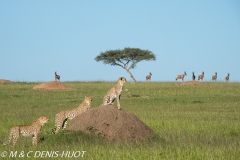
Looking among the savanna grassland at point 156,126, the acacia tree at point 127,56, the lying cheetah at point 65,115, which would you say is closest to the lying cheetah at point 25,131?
the savanna grassland at point 156,126

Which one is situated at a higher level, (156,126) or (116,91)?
(116,91)

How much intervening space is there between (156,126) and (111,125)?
3.51 meters

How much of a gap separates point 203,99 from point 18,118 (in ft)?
41.8

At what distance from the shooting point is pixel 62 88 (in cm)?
3866

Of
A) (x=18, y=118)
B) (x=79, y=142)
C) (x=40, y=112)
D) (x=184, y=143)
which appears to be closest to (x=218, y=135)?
(x=184, y=143)

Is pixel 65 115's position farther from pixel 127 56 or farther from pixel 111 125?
pixel 127 56

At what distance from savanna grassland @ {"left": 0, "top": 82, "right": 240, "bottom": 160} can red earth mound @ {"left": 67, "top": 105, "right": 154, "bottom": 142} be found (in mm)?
317

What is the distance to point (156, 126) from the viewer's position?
17.5 m

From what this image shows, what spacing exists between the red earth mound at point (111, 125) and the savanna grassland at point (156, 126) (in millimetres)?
317

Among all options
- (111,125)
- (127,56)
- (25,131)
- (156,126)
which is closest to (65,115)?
(111,125)

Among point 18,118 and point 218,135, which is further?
point 18,118

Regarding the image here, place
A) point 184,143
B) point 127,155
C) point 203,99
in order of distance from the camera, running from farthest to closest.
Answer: point 203,99 < point 184,143 < point 127,155

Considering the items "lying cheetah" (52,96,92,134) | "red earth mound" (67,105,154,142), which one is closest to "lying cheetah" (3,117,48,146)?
"red earth mound" (67,105,154,142)

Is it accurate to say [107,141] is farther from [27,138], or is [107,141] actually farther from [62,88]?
[62,88]
